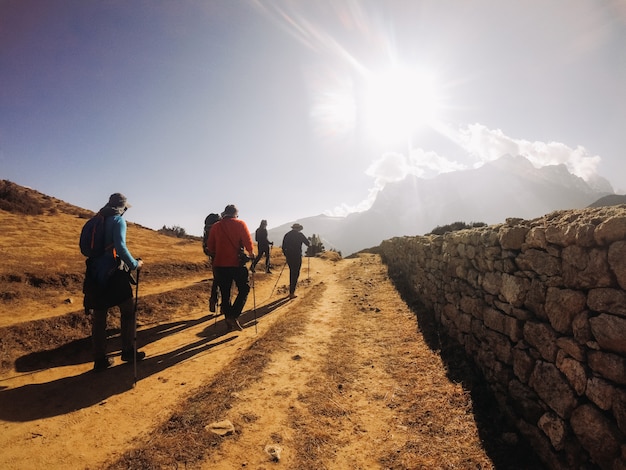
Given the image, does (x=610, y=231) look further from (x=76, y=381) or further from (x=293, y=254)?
(x=293, y=254)

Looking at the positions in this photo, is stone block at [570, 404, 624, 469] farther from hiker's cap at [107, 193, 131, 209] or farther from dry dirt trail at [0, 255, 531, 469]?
hiker's cap at [107, 193, 131, 209]

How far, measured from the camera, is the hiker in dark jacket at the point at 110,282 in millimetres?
5039

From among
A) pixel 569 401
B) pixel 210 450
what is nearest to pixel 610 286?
pixel 569 401

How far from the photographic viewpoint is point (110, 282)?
16.9 feet

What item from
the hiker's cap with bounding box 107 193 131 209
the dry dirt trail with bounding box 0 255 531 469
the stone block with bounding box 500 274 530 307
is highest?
the hiker's cap with bounding box 107 193 131 209

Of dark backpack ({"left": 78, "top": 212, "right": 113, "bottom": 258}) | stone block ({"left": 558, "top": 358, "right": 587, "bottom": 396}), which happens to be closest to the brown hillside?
stone block ({"left": 558, "top": 358, "right": 587, "bottom": 396})

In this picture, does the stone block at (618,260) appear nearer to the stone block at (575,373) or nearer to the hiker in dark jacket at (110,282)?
the stone block at (575,373)

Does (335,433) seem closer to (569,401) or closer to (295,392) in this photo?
(295,392)

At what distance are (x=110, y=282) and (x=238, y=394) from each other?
9.93 ft

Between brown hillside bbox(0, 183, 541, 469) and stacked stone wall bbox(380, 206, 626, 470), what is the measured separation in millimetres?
449

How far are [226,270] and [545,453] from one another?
6482mm

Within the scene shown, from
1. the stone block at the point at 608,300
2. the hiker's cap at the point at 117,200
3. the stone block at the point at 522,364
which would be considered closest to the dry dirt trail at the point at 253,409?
the stone block at the point at 522,364

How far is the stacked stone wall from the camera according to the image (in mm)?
2564

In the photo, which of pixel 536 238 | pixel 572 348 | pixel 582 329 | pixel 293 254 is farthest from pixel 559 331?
pixel 293 254
